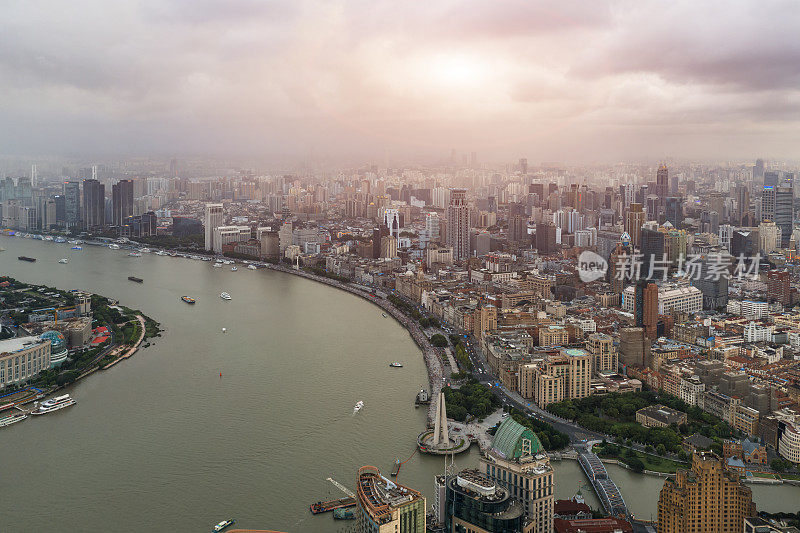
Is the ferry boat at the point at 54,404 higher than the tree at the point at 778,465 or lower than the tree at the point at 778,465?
higher

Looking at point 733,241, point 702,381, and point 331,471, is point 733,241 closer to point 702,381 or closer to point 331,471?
point 702,381

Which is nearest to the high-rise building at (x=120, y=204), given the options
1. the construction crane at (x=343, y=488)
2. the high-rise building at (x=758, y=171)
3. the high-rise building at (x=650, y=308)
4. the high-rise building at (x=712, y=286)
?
the high-rise building at (x=712, y=286)

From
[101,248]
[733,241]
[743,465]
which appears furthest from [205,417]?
[101,248]

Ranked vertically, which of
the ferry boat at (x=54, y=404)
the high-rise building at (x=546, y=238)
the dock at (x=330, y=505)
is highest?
the high-rise building at (x=546, y=238)

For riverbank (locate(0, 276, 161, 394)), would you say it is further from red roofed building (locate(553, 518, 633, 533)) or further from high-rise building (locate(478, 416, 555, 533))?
red roofed building (locate(553, 518, 633, 533))

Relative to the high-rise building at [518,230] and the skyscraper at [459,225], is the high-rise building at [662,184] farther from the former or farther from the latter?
the skyscraper at [459,225]

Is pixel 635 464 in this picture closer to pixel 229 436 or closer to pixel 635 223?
pixel 229 436

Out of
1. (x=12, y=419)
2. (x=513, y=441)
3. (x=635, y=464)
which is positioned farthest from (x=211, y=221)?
(x=513, y=441)
